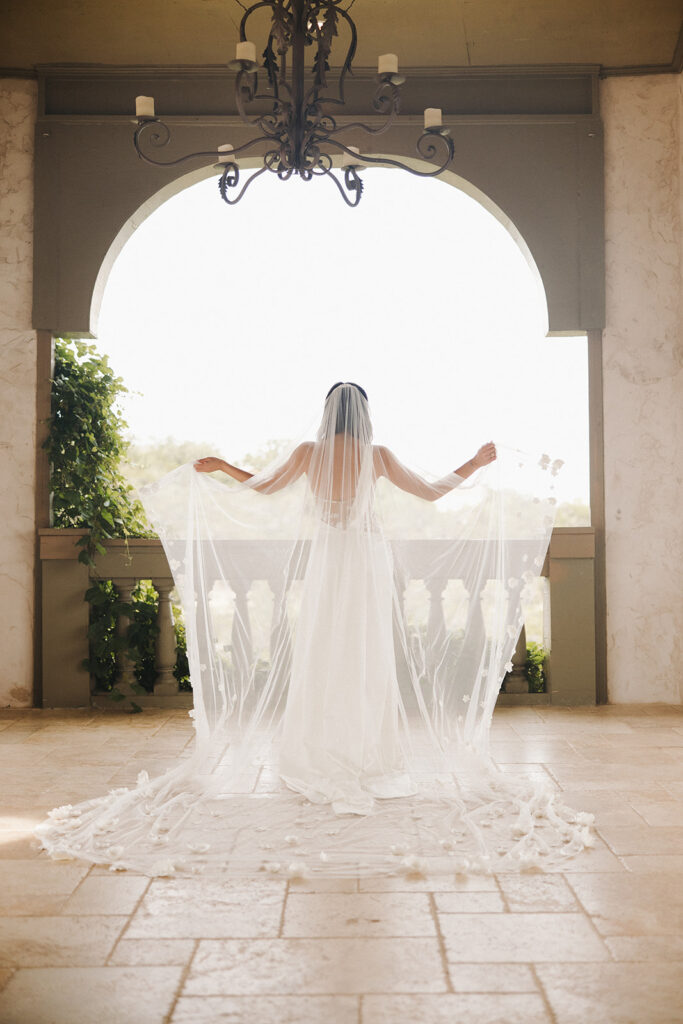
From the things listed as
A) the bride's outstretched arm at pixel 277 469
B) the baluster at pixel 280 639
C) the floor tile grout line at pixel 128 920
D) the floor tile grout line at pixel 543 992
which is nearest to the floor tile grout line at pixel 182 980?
the floor tile grout line at pixel 128 920

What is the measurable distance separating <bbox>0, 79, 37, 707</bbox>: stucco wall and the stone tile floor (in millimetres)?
2123

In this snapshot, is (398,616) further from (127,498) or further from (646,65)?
(646,65)

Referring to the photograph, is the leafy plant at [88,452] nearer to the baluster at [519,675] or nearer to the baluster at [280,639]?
the baluster at [280,639]

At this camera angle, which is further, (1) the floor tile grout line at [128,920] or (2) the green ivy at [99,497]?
(2) the green ivy at [99,497]

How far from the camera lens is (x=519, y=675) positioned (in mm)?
5551

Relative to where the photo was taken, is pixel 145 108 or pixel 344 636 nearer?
pixel 145 108

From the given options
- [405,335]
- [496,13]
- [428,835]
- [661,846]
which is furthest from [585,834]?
[405,335]

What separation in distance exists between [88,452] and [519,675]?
9.41ft

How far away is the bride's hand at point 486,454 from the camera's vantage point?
408cm

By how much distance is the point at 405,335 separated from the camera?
15008 mm

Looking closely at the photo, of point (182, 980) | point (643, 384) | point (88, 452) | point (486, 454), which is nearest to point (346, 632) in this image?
point (486, 454)

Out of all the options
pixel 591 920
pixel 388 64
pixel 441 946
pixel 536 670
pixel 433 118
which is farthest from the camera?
pixel 536 670

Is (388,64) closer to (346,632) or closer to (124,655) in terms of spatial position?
(346,632)

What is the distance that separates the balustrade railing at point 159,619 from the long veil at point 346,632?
56.3 inches
